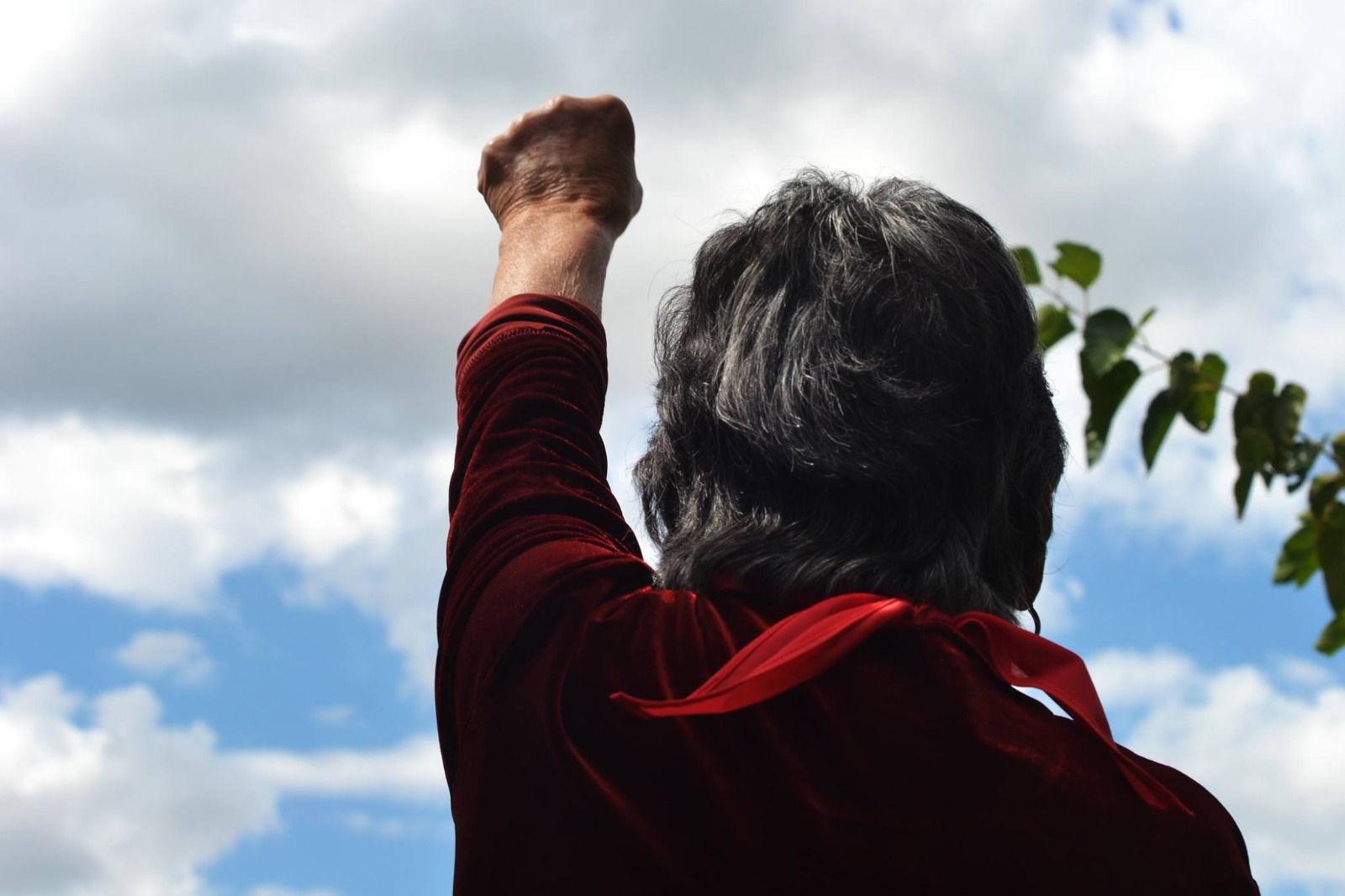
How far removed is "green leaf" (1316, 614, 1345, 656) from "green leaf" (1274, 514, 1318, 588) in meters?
0.06

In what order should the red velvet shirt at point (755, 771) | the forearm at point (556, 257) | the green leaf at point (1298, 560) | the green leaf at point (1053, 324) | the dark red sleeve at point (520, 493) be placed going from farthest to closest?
the forearm at point (556, 257), the dark red sleeve at point (520, 493), the red velvet shirt at point (755, 771), the green leaf at point (1053, 324), the green leaf at point (1298, 560)

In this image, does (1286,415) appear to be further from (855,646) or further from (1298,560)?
(855,646)

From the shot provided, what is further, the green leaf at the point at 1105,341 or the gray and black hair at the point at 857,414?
the gray and black hair at the point at 857,414

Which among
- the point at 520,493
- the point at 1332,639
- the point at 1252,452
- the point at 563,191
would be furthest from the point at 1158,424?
the point at 563,191

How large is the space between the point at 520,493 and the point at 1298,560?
1476mm

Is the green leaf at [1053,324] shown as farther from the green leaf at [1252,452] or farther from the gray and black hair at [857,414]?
the gray and black hair at [857,414]

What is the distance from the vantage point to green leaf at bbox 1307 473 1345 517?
1.74 metres

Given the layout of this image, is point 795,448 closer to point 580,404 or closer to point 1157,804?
point 580,404

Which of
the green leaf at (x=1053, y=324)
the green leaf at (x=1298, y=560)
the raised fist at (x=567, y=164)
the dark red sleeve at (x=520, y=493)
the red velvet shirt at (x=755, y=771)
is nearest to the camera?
the green leaf at (x=1298, y=560)

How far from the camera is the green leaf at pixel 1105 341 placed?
1.90 meters

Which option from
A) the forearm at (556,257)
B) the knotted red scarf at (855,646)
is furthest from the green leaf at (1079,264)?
the forearm at (556,257)

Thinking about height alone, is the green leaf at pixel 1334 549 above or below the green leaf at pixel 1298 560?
below

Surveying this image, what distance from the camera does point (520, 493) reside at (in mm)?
2916

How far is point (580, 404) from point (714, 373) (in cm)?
28
